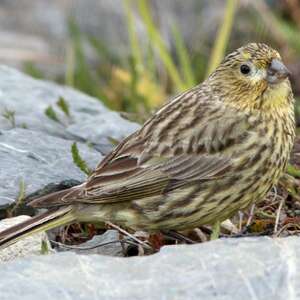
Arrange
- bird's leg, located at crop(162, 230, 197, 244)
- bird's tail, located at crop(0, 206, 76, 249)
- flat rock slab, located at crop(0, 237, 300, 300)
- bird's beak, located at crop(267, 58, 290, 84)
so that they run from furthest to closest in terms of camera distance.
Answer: bird's beak, located at crop(267, 58, 290, 84) < bird's leg, located at crop(162, 230, 197, 244) < bird's tail, located at crop(0, 206, 76, 249) < flat rock slab, located at crop(0, 237, 300, 300)

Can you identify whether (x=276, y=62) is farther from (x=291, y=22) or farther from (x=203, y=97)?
(x=291, y=22)

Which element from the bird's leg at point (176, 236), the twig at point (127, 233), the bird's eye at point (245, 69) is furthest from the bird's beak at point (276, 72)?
the twig at point (127, 233)

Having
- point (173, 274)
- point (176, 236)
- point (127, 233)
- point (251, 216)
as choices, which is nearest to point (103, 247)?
point (127, 233)

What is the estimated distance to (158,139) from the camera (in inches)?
231

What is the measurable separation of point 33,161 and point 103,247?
89cm

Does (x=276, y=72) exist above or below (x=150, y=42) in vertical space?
above

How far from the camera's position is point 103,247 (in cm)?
572

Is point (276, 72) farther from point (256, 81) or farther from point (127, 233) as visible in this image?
point (127, 233)

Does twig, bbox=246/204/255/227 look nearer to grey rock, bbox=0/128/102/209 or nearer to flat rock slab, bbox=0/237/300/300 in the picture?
grey rock, bbox=0/128/102/209

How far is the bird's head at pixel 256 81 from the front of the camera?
5.95m

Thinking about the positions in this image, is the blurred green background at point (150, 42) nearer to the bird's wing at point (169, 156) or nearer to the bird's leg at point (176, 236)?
the bird's wing at point (169, 156)

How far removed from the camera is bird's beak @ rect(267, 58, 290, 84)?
19.4 feet

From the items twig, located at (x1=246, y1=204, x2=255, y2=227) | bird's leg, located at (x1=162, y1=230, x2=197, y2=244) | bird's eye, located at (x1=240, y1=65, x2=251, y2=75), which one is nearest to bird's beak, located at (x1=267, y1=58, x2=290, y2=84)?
bird's eye, located at (x1=240, y1=65, x2=251, y2=75)

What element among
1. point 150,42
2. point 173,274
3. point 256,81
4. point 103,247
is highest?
point 256,81
